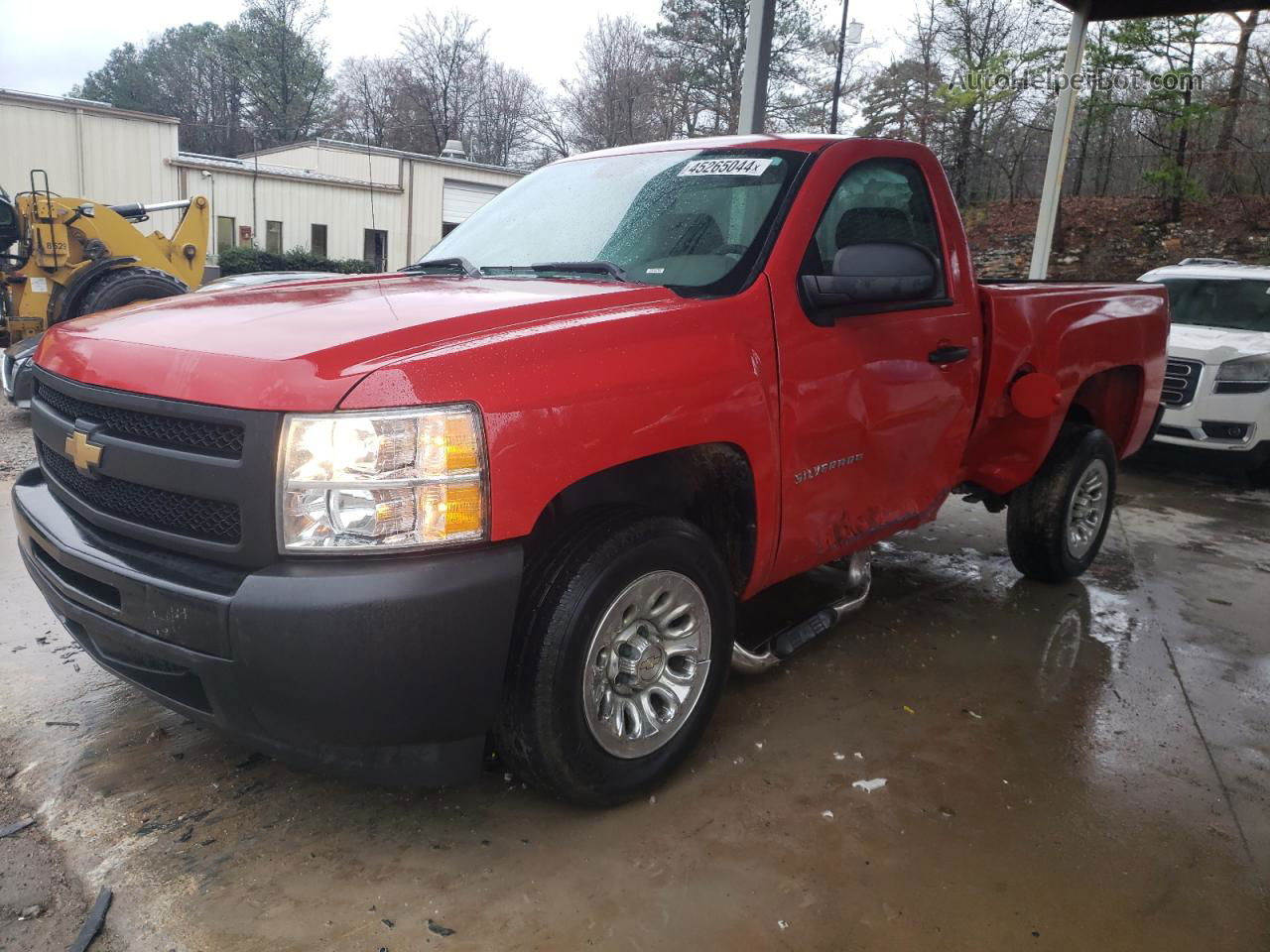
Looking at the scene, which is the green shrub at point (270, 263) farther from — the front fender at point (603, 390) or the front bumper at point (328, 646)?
the front bumper at point (328, 646)

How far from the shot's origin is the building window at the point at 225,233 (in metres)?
25.1

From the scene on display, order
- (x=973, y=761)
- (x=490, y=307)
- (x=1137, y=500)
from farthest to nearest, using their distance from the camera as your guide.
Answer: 1. (x=1137, y=500)
2. (x=973, y=761)
3. (x=490, y=307)

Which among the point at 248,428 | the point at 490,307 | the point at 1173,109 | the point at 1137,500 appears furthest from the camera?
the point at 1173,109

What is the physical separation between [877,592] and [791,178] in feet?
7.28

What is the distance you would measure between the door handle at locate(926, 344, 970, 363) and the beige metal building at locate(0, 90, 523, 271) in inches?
708

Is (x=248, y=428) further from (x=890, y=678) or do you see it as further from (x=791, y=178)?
(x=890, y=678)

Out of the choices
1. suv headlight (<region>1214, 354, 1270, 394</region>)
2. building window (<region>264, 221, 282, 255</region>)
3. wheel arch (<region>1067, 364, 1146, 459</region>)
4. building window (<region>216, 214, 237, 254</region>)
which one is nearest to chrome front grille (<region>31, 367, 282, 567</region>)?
wheel arch (<region>1067, 364, 1146, 459</region>)

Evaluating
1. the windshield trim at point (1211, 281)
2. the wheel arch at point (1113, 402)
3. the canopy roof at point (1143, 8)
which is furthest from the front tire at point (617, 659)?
the canopy roof at point (1143, 8)

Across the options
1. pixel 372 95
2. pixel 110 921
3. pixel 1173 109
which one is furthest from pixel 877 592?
pixel 372 95

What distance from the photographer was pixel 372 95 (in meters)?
48.4

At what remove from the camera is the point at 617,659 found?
8.48 ft

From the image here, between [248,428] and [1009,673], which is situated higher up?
[248,428]

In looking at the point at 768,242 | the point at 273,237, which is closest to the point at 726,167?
the point at 768,242

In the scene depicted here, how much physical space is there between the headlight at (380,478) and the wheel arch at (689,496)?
420 mm
